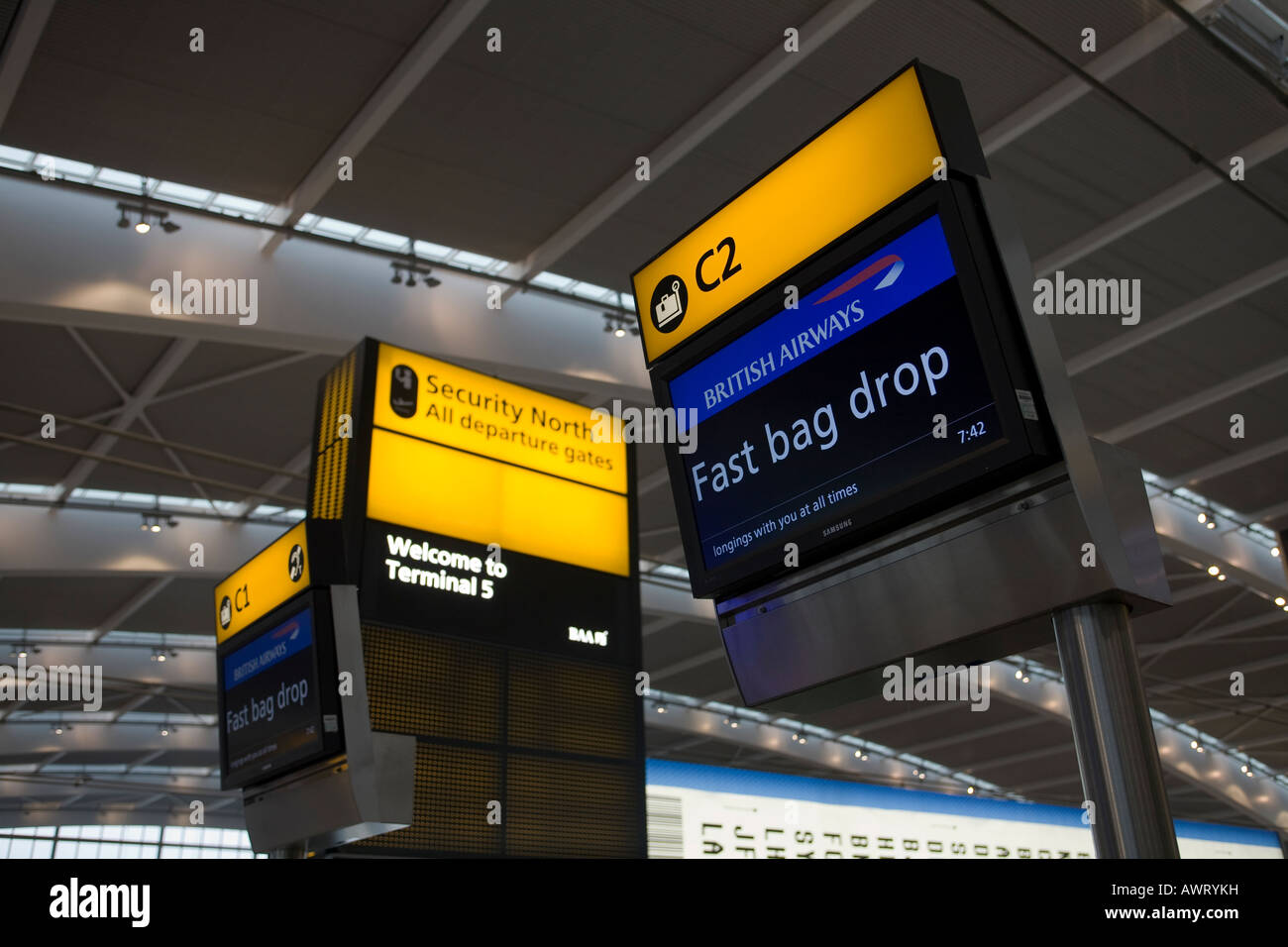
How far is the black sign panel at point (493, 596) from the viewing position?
6.89 m

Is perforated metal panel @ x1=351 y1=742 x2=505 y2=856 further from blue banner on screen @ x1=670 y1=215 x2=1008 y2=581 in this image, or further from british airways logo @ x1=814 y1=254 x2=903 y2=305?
british airways logo @ x1=814 y1=254 x2=903 y2=305

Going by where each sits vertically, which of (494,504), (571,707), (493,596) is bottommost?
(571,707)

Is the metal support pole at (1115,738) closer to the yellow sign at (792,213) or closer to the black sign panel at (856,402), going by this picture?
the black sign panel at (856,402)

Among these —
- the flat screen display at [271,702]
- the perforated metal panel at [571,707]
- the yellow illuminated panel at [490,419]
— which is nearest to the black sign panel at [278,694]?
the flat screen display at [271,702]

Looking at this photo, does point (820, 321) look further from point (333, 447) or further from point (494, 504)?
point (333, 447)

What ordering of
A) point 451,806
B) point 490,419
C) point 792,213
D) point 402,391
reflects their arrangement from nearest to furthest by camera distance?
point 792,213, point 451,806, point 402,391, point 490,419

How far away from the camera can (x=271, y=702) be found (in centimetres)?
689

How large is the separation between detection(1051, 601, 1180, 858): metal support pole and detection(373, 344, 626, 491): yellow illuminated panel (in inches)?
223

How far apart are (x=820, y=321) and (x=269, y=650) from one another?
4932 mm

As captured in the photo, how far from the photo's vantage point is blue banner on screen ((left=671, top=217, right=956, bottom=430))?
9.45ft

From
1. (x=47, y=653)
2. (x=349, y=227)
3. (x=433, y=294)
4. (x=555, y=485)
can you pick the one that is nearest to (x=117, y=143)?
(x=349, y=227)

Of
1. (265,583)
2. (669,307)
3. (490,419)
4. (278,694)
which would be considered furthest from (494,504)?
(669,307)
